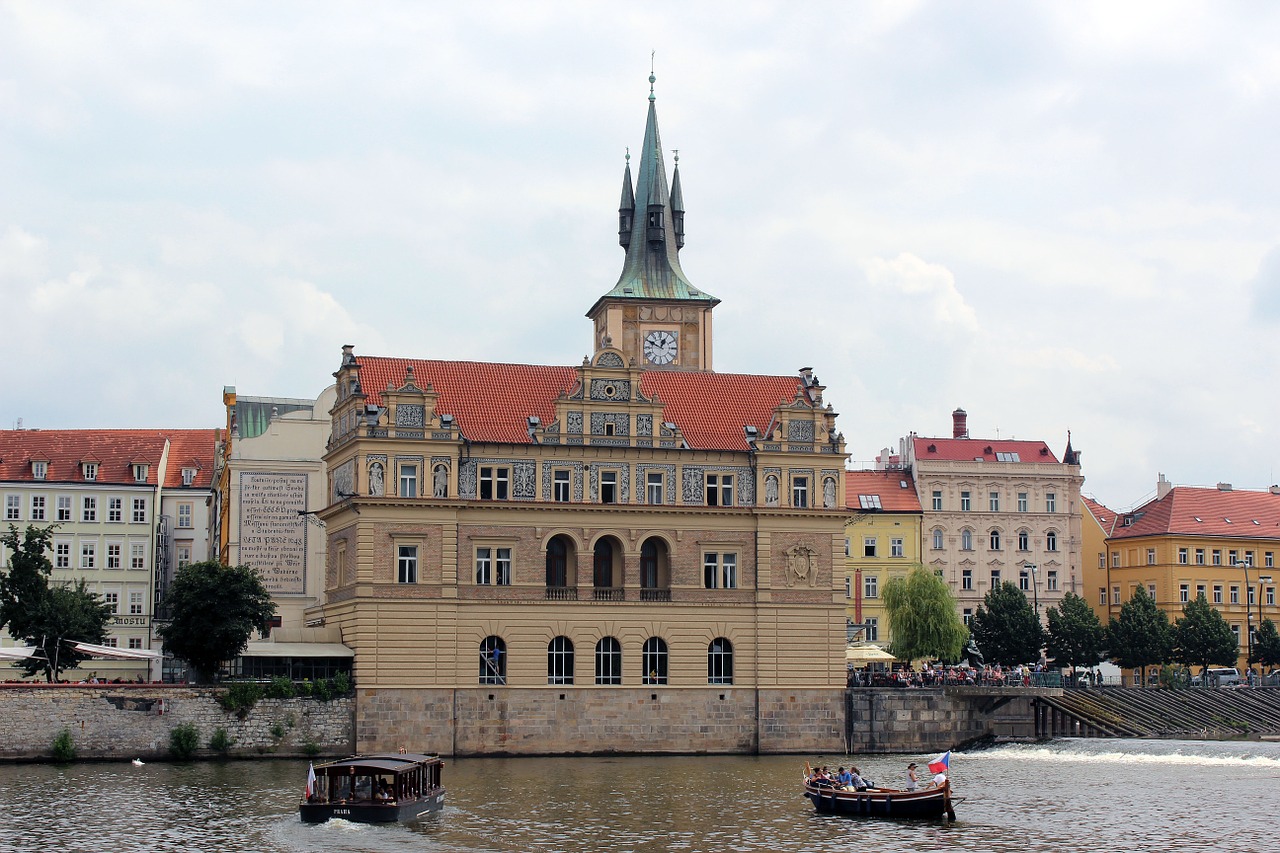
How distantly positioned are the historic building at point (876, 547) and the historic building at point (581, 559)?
1162 inches

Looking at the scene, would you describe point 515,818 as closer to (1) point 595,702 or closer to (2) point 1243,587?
(1) point 595,702

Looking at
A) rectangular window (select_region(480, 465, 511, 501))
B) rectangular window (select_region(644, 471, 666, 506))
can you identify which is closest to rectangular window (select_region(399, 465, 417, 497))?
rectangular window (select_region(480, 465, 511, 501))

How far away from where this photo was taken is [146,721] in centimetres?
8350

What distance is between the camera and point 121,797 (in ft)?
224

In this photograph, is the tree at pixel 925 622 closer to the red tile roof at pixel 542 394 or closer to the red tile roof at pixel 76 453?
the red tile roof at pixel 542 394

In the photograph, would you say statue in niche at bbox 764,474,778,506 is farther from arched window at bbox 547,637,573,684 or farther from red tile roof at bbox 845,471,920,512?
red tile roof at bbox 845,471,920,512

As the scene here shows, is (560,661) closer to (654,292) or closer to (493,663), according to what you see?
(493,663)

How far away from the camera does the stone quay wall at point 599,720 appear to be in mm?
87062

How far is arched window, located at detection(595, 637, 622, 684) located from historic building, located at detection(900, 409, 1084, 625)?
129 ft

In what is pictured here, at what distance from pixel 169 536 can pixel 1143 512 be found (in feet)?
221

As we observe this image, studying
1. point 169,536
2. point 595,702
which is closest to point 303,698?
point 595,702

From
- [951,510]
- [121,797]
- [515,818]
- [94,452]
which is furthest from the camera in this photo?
[951,510]

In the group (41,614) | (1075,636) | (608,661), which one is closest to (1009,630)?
(1075,636)

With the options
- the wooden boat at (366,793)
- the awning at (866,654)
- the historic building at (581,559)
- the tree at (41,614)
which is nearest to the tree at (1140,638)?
the awning at (866,654)
